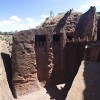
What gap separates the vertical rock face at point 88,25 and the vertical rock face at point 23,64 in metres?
7.96

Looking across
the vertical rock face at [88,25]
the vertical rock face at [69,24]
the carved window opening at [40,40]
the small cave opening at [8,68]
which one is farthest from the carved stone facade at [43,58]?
the vertical rock face at [88,25]

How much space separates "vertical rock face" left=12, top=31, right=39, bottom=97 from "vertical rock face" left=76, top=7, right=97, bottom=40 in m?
7.96

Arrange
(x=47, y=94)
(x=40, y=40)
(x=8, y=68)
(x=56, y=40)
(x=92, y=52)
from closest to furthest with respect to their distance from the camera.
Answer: (x=92, y=52) → (x=47, y=94) → (x=8, y=68) → (x=40, y=40) → (x=56, y=40)

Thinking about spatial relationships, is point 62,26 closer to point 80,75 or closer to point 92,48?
point 92,48

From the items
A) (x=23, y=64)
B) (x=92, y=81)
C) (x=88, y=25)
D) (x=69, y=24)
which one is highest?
(x=69, y=24)

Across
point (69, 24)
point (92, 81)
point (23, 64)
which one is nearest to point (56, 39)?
point (69, 24)

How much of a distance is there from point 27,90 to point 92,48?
6.36m

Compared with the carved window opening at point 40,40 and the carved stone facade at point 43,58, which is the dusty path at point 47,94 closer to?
the carved stone facade at point 43,58

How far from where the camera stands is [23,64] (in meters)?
19.2

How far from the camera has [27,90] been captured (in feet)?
62.9

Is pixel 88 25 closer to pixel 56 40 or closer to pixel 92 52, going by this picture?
pixel 56 40

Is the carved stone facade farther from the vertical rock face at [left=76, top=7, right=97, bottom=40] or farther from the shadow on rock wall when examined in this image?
the shadow on rock wall

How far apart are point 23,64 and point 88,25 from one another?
9.99 metres

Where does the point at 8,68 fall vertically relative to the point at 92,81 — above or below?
below
